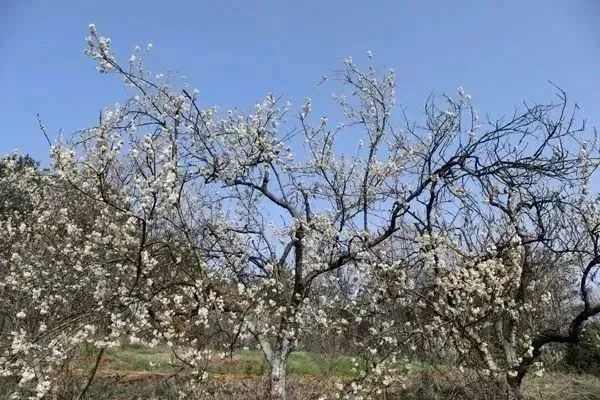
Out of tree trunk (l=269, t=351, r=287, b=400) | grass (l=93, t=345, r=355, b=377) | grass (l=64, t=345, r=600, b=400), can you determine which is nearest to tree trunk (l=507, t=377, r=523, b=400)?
grass (l=64, t=345, r=600, b=400)

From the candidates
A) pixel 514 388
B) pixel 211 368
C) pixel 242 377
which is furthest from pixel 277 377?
pixel 211 368

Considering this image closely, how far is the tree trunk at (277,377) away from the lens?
583 cm

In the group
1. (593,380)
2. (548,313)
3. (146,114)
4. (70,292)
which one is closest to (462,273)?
(548,313)

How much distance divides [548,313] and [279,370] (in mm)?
3749

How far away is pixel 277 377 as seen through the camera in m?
5.89

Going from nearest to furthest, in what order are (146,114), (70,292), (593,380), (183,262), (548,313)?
(183,262), (146,114), (70,292), (548,313), (593,380)

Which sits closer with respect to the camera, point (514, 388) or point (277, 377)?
point (514, 388)

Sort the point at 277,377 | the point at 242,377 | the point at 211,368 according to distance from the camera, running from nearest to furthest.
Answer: the point at 277,377
the point at 242,377
the point at 211,368

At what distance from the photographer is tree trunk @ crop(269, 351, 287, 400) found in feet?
19.1

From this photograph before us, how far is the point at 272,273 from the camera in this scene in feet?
18.9

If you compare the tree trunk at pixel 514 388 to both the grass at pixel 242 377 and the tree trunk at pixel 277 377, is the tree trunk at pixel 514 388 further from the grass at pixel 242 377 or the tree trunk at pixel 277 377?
the tree trunk at pixel 277 377

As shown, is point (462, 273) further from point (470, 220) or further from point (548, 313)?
point (548, 313)

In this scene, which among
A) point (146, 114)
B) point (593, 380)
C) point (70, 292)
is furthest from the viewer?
point (593, 380)

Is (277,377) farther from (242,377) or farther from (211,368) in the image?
(211,368)
